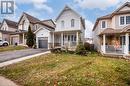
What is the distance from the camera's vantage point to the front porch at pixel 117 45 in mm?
22305

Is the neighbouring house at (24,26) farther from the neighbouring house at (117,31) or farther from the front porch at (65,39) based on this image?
the neighbouring house at (117,31)

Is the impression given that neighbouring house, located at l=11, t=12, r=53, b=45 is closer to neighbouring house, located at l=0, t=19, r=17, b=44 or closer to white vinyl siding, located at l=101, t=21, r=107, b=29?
neighbouring house, located at l=0, t=19, r=17, b=44

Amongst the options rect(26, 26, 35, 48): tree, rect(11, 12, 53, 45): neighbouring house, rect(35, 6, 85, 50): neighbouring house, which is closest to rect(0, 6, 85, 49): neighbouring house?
rect(35, 6, 85, 50): neighbouring house

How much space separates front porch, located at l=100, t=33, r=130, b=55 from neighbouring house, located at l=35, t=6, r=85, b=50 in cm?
588

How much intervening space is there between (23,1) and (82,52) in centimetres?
1108

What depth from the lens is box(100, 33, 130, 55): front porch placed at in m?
22.3

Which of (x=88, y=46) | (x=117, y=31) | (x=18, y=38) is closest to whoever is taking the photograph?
(x=117, y=31)

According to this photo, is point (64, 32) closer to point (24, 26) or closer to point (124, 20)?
point (124, 20)

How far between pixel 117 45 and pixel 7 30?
31601 millimetres

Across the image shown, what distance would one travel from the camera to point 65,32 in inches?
1259

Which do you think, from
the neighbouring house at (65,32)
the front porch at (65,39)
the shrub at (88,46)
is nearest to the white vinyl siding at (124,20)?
the shrub at (88,46)

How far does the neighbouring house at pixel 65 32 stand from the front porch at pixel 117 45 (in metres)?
5.88

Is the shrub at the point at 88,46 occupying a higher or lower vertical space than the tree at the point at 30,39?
lower

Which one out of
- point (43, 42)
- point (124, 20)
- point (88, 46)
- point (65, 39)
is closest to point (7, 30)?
point (43, 42)
